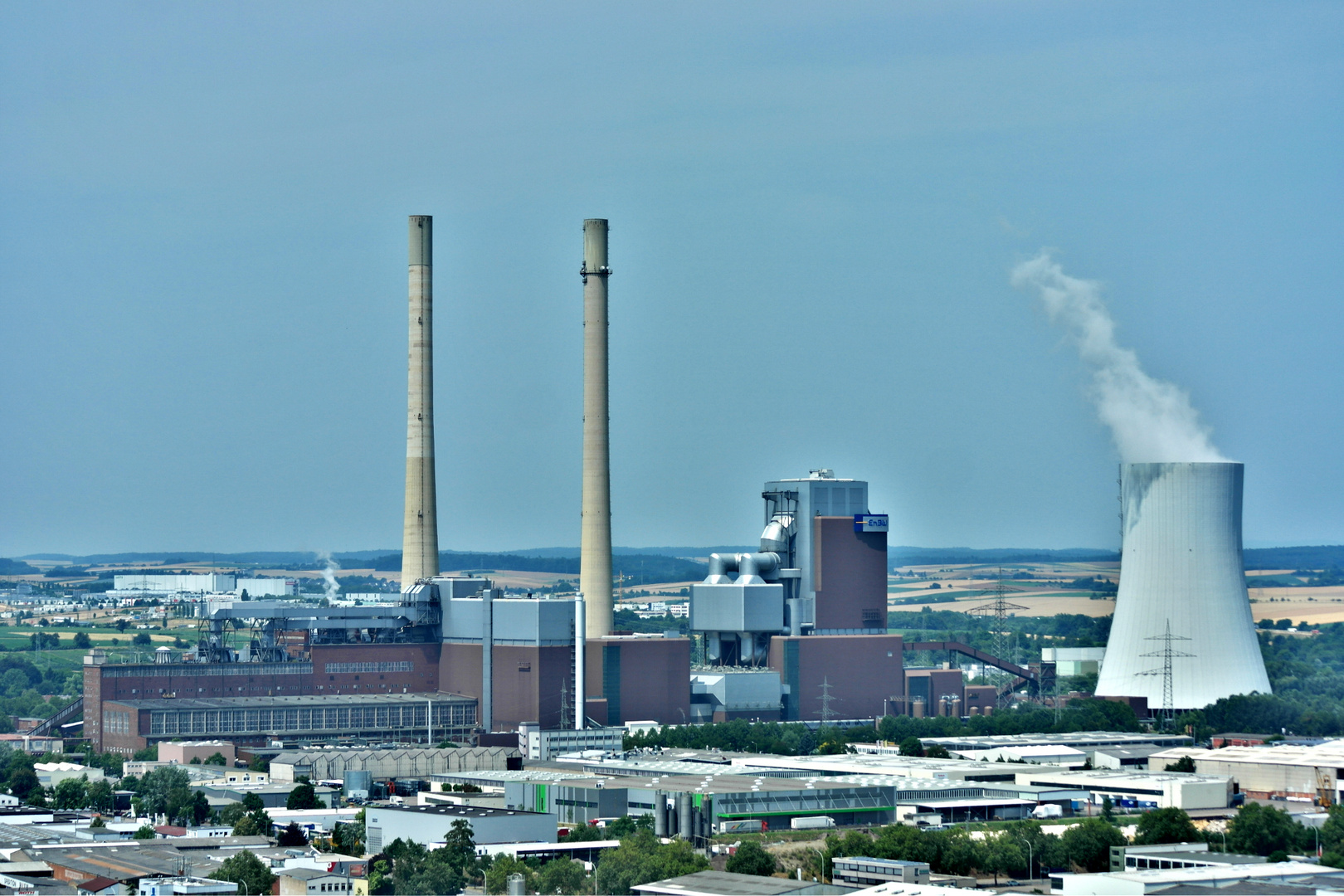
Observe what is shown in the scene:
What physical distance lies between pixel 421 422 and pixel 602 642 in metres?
13.4

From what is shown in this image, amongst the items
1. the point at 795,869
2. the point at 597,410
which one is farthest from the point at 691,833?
the point at 597,410

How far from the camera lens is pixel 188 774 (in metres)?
81.8

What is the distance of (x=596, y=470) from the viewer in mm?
102750

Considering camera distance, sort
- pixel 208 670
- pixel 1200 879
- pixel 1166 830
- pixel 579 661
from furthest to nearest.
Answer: pixel 208 670 < pixel 579 661 < pixel 1166 830 < pixel 1200 879

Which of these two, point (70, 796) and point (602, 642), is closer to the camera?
point (70, 796)

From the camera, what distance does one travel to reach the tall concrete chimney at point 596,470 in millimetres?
102750

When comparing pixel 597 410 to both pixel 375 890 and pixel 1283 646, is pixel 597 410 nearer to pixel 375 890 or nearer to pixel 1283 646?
pixel 375 890

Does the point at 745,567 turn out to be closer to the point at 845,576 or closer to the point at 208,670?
the point at 845,576

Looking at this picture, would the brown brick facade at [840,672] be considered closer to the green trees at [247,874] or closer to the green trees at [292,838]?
the green trees at [292,838]

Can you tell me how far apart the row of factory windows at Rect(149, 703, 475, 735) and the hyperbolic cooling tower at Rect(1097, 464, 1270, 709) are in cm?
2817

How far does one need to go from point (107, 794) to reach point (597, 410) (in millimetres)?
33119

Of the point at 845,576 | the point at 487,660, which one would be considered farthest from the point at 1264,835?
the point at 845,576

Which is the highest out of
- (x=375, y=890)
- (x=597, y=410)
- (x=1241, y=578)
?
(x=597, y=410)

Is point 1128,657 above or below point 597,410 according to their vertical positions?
below
